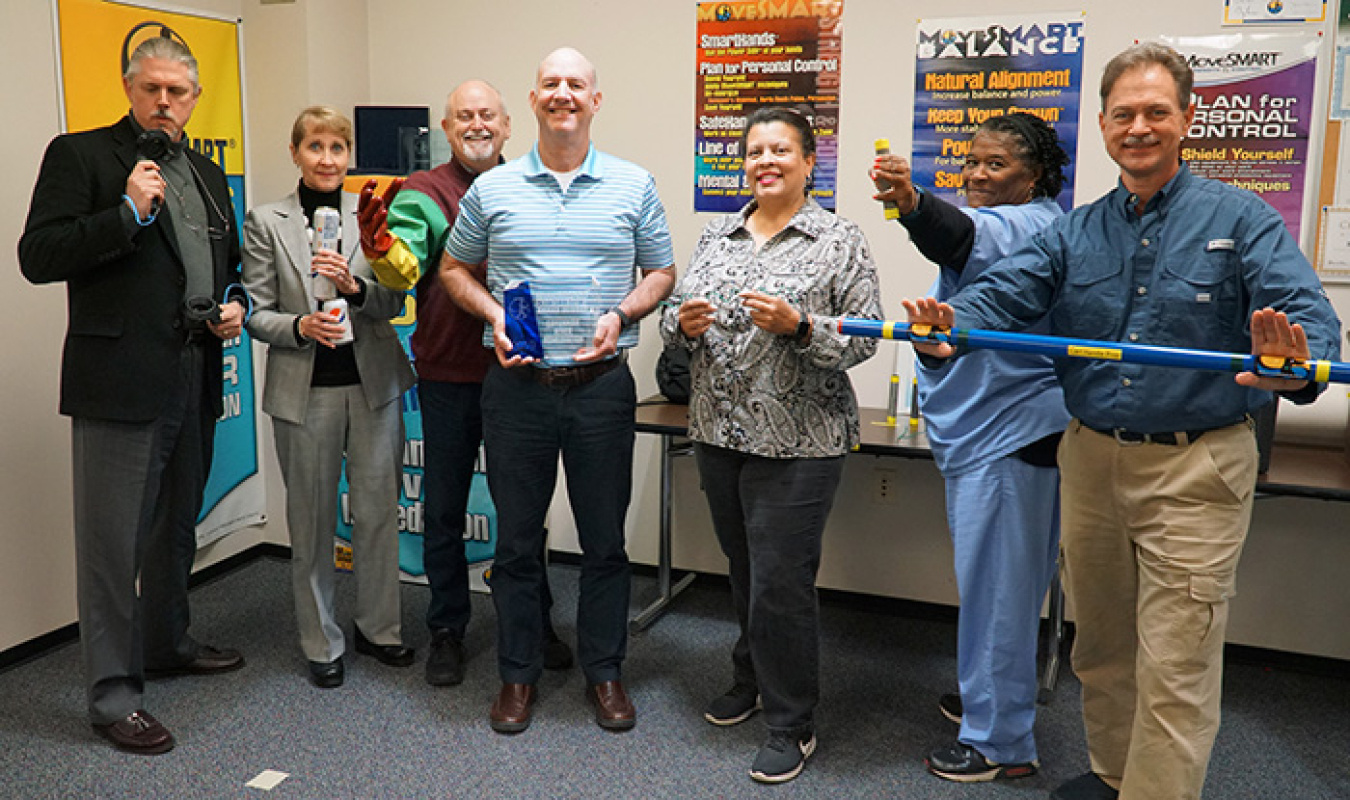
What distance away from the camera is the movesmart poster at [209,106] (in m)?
3.45

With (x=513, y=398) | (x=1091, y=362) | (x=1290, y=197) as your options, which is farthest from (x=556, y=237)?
(x=1290, y=197)

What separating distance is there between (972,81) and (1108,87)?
1455 mm

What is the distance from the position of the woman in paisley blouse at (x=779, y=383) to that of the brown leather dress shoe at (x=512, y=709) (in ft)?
2.17

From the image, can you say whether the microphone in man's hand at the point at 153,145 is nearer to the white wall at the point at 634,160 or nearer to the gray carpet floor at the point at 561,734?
the white wall at the point at 634,160

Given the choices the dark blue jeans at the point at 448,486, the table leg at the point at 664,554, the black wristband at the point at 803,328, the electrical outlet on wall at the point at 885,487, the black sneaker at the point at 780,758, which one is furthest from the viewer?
the electrical outlet on wall at the point at 885,487

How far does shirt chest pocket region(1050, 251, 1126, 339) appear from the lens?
2305mm

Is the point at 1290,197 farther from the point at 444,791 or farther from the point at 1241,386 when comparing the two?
the point at 444,791

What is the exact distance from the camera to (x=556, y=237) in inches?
113

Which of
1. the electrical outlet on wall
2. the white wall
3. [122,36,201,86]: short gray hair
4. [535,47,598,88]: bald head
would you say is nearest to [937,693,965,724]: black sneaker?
the white wall

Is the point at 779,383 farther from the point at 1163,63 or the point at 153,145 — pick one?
the point at 153,145

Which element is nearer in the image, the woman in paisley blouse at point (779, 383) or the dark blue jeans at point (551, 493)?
the woman in paisley blouse at point (779, 383)

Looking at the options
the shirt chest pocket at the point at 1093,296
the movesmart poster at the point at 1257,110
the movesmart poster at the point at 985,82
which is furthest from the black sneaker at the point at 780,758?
the movesmart poster at the point at 1257,110

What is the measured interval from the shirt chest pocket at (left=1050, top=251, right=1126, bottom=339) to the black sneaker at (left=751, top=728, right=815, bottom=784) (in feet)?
4.07

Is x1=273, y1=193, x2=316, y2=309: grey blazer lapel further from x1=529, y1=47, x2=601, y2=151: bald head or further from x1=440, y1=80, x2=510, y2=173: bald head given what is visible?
x1=529, y1=47, x2=601, y2=151: bald head
